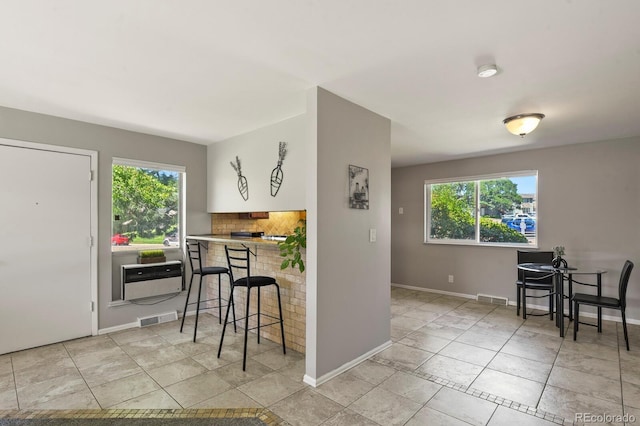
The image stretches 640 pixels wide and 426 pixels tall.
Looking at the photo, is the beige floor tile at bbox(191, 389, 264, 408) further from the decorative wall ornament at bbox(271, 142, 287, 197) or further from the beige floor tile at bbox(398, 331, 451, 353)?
the decorative wall ornament at bbox(271, 142, 287, 197)

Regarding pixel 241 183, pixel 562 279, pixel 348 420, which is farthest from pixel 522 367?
pixel 241 183

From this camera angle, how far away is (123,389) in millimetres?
2596

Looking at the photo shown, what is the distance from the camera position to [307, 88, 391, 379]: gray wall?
2.68 m

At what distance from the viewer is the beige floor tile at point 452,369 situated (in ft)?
9.13

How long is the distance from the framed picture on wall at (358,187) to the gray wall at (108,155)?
2664 millimetres

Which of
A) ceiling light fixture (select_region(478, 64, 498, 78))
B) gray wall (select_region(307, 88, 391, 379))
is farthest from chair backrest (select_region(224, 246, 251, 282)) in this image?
ceiling light fixture (select_region(478, 64, 498, 78))

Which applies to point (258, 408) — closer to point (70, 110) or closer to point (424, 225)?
point (70, 110)

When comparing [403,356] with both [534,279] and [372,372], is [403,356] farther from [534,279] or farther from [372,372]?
[534,279]

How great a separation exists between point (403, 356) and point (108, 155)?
3907mm

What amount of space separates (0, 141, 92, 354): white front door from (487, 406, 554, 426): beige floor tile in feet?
13.2

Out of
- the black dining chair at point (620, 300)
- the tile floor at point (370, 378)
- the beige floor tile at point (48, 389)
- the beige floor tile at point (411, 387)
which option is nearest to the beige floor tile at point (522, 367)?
the tile floor at point (370, 378)

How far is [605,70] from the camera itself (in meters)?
2.37

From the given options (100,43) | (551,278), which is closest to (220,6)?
(100,43)

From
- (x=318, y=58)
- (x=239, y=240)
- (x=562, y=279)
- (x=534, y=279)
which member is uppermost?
(x=318, y=58)
